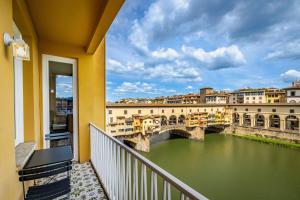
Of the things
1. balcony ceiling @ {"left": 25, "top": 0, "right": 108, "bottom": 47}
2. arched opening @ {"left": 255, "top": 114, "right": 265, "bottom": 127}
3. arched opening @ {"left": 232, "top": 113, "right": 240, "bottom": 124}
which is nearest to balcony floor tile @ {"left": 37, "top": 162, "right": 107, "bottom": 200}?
balcony ceiling @ {"left": 25, "top": 0, "right": 108, "bottom": 47}

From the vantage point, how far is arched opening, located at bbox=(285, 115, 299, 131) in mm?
21005

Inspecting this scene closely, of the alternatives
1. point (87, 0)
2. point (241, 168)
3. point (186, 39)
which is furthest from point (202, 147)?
point (186, 39)

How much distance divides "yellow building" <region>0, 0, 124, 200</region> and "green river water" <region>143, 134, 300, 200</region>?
26.4 feet

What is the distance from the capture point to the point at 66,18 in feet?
6.32

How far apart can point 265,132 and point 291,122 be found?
404cm

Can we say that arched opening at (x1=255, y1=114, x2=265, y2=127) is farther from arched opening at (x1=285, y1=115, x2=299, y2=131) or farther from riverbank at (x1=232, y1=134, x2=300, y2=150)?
riverbank at (x1=232, y1=134, x2=300, y2=150)

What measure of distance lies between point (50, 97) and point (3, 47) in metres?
2.01

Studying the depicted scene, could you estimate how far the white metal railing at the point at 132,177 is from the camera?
2.24ft

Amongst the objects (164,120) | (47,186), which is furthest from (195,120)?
(47,186)

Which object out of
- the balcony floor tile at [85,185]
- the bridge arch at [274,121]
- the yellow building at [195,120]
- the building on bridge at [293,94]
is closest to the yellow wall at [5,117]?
the balcony floor tile at [85,185]

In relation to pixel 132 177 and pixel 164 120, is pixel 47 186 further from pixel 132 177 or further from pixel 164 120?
pixel 164 120

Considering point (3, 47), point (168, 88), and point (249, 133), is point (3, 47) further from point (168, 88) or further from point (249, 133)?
point (168, 88)

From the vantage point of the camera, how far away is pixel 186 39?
30234 millimetres

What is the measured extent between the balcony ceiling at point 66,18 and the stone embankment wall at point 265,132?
2501 cm
